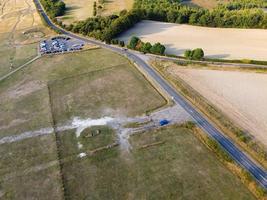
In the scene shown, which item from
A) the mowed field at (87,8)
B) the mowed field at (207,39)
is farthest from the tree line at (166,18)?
the mowed field at (87,8)

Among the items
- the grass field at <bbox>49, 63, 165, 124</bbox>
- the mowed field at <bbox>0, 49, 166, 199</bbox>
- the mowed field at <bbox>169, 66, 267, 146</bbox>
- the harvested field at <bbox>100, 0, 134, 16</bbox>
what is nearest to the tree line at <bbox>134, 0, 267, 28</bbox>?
the harvested field at <bbox>100, 0, 134, 16</bbox>

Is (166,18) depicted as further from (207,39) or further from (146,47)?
(146,47)

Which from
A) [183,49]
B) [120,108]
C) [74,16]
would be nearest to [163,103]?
[120,108]

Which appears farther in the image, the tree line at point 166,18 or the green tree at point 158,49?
the tree line at point 166,18

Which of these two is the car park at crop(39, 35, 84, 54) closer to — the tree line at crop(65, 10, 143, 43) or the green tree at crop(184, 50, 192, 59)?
the tree line at crop(65, 10, 143, 43)

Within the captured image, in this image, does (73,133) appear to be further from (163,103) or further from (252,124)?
(252,124)

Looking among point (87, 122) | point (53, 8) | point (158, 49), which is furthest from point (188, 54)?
point (53, 8)

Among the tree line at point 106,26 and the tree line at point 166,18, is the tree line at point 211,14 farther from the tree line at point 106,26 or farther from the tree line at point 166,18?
the tree line at point 106,26
